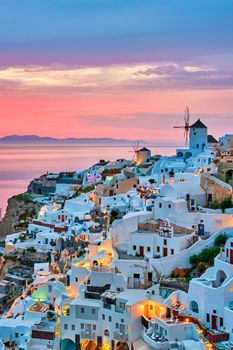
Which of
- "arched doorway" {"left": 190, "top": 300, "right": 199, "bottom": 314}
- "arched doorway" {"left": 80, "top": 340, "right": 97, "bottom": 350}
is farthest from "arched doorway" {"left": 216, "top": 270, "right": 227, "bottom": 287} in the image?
"arched doorway" {"left": 80, "top": 340, "right": 97, "bottom": 350}

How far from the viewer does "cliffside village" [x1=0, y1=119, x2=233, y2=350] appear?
20766mm

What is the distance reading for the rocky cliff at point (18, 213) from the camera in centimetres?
4878

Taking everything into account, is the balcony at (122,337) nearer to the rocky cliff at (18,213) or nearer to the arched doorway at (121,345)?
the arched doorway at (121,345)

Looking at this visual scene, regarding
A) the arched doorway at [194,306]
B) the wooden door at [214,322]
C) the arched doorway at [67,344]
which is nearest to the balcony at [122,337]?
the arched doorway at [67,344]

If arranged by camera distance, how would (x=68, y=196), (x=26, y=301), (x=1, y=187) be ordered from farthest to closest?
(x=1, y=187) < (x=68, y=196) < (x=26, y=301)

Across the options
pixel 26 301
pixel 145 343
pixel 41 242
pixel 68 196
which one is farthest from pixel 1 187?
pixel 145 343

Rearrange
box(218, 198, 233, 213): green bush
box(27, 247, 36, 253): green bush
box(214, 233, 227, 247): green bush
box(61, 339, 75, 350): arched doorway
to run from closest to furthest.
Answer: box(61, 339, 75, 350): arched doorway, box(214, 233, 227, 247): green bush, box(218, 198, 233, 213): green bush, box(27, 247, 36, 253): green bush

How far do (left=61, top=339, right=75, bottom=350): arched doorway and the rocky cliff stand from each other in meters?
23.8

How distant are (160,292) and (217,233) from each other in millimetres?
4095

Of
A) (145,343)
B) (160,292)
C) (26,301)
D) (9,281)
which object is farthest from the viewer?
(9,281)

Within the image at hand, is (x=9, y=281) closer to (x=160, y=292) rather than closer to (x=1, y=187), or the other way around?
(x=160, y=292)

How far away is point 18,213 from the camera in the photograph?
51562mm

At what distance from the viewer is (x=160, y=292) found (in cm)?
2309

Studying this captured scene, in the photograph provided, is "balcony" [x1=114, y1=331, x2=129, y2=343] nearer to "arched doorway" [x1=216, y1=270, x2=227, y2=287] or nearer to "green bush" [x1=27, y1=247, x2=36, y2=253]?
"arched doorway" [x1=216, y1=270, x2=227, y2=287]
